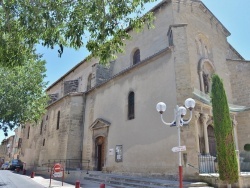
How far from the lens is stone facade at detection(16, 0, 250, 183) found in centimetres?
1259

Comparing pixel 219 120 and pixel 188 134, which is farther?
pixel 188 134

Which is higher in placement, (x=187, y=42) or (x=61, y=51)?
(x=187, y=42)

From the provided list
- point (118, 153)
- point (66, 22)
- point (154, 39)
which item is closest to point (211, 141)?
point (118, 153)

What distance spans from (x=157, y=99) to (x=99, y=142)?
21.9 feet

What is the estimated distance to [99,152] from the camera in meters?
17.8

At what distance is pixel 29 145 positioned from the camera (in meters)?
31.5

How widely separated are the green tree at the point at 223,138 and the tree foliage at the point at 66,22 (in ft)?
18.8

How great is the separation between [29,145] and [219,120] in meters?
27.4

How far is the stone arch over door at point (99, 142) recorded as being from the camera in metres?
17.0

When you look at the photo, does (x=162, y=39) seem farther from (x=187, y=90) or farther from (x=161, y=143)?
(x=161, y=143)

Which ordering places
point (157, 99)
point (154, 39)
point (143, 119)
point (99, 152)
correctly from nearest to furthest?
point (157, 99), point (143, 119), point (154, 39), point (99, 152)

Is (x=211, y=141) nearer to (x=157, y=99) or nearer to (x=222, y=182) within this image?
(x=157, y=99)

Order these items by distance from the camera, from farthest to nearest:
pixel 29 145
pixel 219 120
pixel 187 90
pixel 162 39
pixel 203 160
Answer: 1. pixel 29 145
2. pixel 162 39
3. pixel 187 90
4. pixel 203 160
5. pixel 219 120

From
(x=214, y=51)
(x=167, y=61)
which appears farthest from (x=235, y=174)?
(x=214, y=51)
